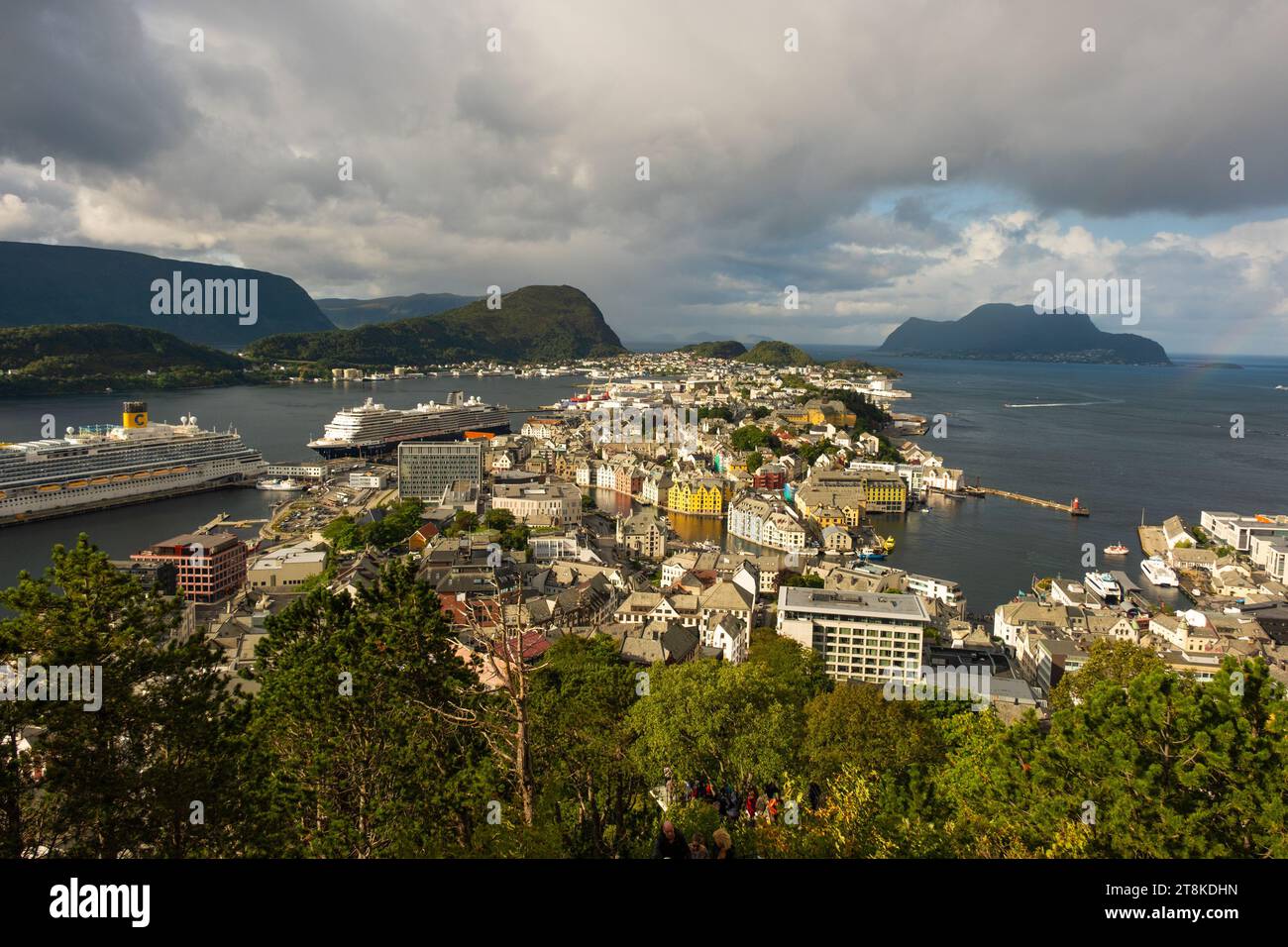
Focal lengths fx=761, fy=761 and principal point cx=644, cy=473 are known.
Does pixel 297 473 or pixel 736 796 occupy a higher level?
pixel 297 473

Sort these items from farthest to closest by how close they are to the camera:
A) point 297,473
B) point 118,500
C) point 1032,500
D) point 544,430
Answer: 1. point 544,430
2. point 297,473
3. point 1032,500
4. point 118,500

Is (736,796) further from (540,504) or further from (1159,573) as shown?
(540,504)

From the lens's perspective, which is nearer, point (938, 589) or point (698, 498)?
point (938, 589)

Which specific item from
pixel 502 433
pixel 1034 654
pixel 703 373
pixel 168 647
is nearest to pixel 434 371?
pixel 703 373

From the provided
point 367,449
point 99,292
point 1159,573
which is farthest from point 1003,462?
point 99,292

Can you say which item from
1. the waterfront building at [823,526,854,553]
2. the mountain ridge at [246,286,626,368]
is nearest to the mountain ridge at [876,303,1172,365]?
the mountain ridge at [246,286,626,368]
